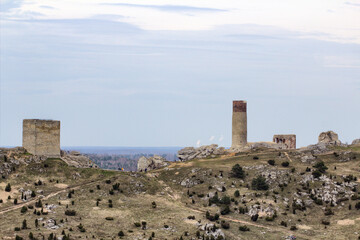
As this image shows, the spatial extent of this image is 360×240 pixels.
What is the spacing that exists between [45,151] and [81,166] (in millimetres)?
9149

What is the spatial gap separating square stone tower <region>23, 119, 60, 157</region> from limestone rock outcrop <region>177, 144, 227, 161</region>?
103 feet

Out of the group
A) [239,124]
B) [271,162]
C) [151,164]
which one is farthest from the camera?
[239,124]

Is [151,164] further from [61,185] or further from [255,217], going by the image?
[255,217]

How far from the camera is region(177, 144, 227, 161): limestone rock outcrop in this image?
133 m

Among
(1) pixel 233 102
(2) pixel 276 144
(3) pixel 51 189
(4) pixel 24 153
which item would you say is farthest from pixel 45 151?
(2) pixel 276 144

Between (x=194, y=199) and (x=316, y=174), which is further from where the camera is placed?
(x=316, y=174)

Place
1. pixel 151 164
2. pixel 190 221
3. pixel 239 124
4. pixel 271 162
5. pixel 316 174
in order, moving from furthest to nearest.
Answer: pixel 239 124 < pixel 151 164 < pixel 271 162 < pixel 316 174 < pixel 190 221

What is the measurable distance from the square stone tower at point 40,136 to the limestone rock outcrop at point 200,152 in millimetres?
31251

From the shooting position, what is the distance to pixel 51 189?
102m

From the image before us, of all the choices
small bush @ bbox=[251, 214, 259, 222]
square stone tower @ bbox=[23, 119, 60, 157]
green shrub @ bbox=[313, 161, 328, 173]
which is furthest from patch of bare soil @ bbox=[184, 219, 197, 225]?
square stone tower @ bbox=[23, 119, 60, 157]

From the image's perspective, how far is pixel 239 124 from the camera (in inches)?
5261

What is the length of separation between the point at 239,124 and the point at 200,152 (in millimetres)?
10500

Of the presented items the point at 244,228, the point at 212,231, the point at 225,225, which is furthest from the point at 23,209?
the point at 244,228

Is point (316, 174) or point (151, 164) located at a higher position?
point (151, 164)
